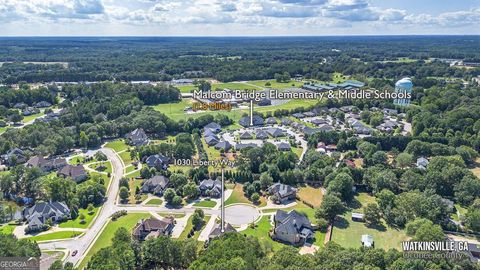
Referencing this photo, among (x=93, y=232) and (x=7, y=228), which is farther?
(x=7, y=228)

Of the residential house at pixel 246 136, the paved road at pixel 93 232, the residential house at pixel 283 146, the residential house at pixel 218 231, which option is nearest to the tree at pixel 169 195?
the paved road at pixel 93 232

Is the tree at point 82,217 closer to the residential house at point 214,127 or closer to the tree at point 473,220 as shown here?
the residential house at point 214,127

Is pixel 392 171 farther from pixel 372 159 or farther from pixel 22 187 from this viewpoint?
pixel 22 187

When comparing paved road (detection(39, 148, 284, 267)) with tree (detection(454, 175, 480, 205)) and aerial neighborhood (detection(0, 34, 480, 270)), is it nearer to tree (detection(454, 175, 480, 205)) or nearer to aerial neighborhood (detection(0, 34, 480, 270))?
aerial neighborhood (detection(0, 34, 480, 270))

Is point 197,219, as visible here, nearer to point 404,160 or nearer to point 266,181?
point 266,181

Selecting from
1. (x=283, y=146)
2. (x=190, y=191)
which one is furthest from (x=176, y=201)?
(x=283, y=146)

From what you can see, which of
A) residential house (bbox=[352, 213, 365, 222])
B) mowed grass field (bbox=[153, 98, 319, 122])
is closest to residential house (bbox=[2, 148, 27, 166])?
mowed grass field (bbox=[153, 98, 319, 122])
